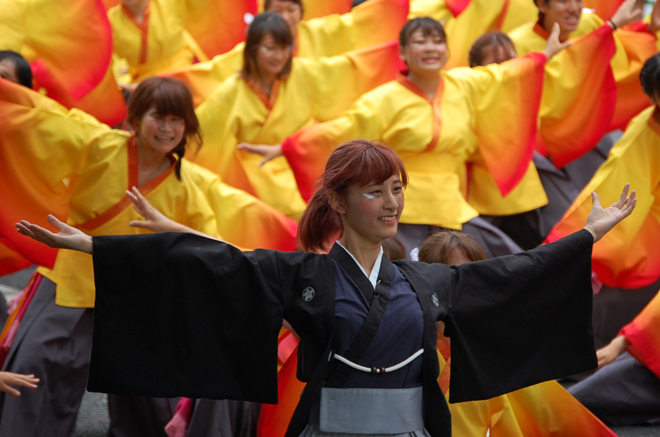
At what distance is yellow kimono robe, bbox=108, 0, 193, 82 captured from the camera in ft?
18.1

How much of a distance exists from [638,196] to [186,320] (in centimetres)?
246

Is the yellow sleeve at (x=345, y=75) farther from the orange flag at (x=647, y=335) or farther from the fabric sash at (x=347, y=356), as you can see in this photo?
the fabric sash at (x=347, y=356)

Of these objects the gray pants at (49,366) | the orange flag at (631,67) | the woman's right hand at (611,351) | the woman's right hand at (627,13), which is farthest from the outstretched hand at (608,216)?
the orange flag at (631,67)

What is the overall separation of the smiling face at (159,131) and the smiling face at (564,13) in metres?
2.75

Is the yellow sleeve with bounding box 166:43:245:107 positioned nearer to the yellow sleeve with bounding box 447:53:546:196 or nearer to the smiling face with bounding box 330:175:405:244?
the yellow sleeve with bounding box 447:53:546:196

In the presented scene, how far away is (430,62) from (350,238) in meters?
2.14

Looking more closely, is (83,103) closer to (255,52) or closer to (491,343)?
(255,52)

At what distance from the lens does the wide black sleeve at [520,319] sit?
214cm

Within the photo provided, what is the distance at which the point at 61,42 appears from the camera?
454 cm

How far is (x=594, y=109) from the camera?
15.7 feet

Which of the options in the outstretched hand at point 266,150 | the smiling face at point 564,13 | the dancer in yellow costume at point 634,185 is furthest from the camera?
the smiling face at point 564,13

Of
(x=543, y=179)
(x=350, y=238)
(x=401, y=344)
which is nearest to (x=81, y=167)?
(x=350, y=238)

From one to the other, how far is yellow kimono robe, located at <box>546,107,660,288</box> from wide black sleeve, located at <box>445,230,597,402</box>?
1.41 meters

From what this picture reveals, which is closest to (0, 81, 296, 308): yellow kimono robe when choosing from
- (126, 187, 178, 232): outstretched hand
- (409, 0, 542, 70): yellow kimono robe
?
(126, 187, 178, 232): outstretched hand
